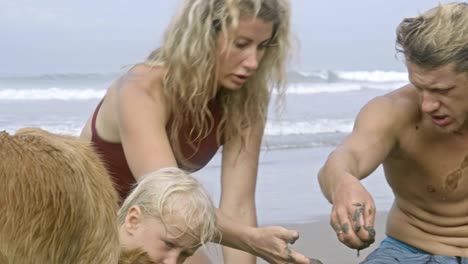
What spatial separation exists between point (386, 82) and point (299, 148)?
14274 millimetres

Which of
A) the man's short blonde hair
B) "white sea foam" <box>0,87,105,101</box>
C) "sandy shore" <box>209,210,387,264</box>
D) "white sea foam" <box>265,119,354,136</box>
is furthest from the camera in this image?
"white sea foam" <box>0,87,105,101</box>

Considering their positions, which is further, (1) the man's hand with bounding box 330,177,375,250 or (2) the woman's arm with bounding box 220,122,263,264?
(2) the woman's arm with bounding box 220,122,263,264

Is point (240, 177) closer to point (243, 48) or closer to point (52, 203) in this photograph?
point (243, 48)

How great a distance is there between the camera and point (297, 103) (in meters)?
18.4

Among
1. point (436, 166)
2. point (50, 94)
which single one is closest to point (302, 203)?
point (436, 166)

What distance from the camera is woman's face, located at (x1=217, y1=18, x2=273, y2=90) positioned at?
15.8 feet

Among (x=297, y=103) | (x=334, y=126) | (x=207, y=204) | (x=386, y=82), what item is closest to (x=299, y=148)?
(x=334, y=126)

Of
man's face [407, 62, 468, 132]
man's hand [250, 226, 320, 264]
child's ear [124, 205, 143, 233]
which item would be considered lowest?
man's hand [250, 226, 320, 264]

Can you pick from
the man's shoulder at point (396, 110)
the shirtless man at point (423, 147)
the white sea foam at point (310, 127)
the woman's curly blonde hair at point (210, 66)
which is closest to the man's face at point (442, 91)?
the shirtless man at point (423, 147)

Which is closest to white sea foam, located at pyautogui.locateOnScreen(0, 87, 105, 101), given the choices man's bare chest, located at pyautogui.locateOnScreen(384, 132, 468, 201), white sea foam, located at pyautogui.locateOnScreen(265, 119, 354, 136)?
white sea foam, located at pyautogui.locateOnScreen(265, 119, 354, 136)

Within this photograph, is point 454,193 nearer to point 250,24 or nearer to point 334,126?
point 250,24

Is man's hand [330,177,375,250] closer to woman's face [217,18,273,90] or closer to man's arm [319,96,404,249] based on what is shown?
man's arm [319,96,404,249]

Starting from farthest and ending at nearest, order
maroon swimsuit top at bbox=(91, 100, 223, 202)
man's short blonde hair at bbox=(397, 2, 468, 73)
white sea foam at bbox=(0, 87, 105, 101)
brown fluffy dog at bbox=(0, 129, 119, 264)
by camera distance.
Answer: white sea foam at bbox=(0, 87, 105, 101) < maroon swimsuit top at bbox=(91, 100, 223, 202) < man's short blonde hair at bbox=(397, 2, 468, 73) < brown fluffy dog at bbox=(0, 129, 119, 264)

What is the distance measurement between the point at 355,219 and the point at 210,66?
4.01 ft
